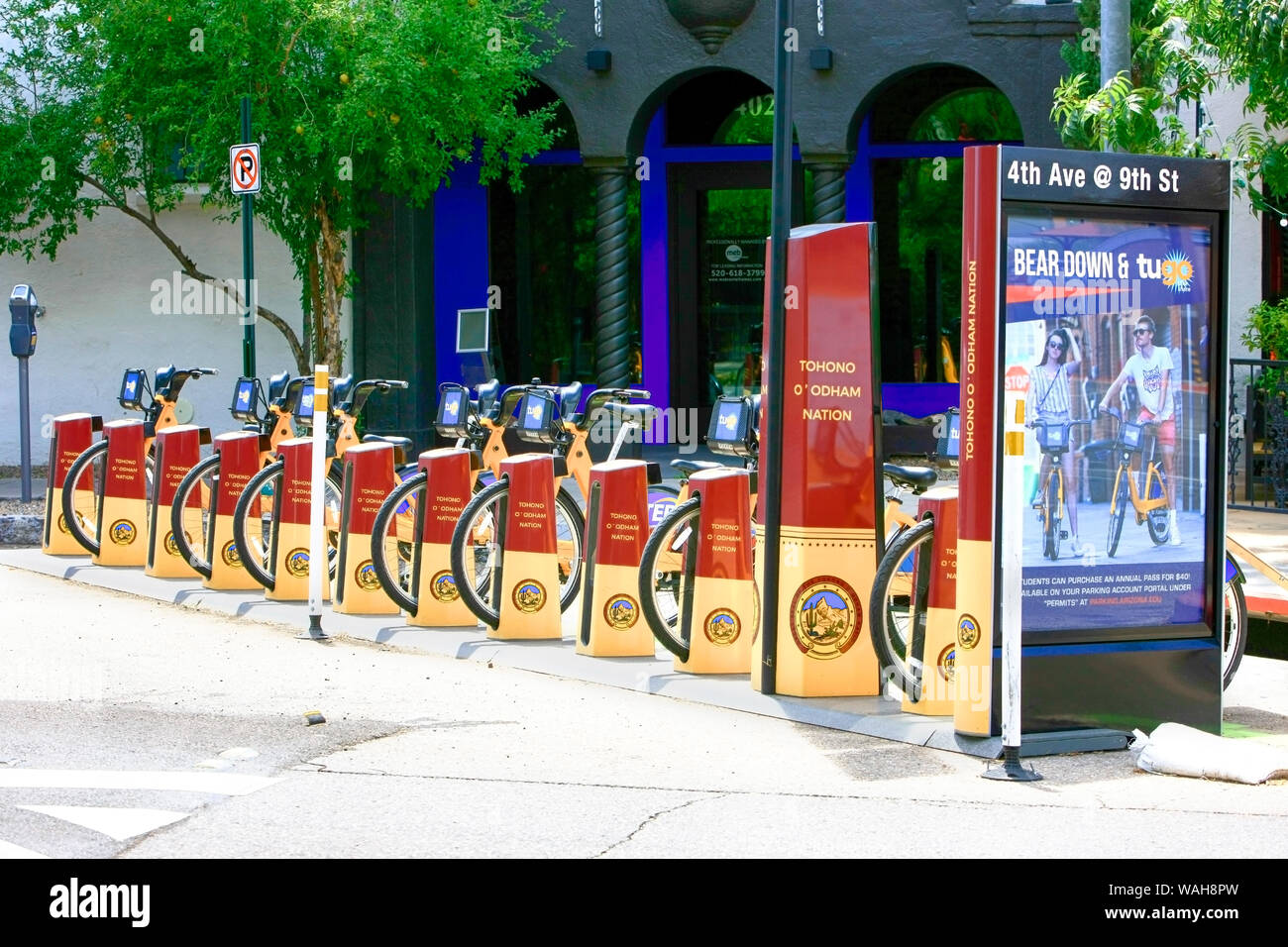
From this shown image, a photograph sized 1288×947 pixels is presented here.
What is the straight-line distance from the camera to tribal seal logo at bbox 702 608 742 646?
8.59 meters

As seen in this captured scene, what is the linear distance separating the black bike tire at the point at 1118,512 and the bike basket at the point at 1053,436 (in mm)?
288

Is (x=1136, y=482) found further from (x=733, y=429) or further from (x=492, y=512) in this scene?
(x=492, y=512)

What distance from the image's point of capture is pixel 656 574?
8.71 meters

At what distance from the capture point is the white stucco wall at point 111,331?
62.4 feet

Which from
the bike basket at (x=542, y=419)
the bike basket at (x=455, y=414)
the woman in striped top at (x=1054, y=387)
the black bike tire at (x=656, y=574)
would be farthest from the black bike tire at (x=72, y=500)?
the woman in striped top at (x=1054, y=387)

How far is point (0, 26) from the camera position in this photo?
60.4 ft

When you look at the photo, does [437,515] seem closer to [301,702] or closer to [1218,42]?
[301,702]

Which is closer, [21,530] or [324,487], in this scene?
[324,487]

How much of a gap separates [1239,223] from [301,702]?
11116 mm

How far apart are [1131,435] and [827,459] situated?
53.6 inches

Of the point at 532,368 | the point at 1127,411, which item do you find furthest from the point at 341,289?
the point at 1127,411

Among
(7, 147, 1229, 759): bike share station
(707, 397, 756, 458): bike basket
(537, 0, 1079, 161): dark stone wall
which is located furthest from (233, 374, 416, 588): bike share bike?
(537, 0, 1079, 161): dark stone wall

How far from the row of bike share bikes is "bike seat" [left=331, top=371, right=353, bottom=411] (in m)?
0.02

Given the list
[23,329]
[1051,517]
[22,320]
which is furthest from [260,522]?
[1051,517]
